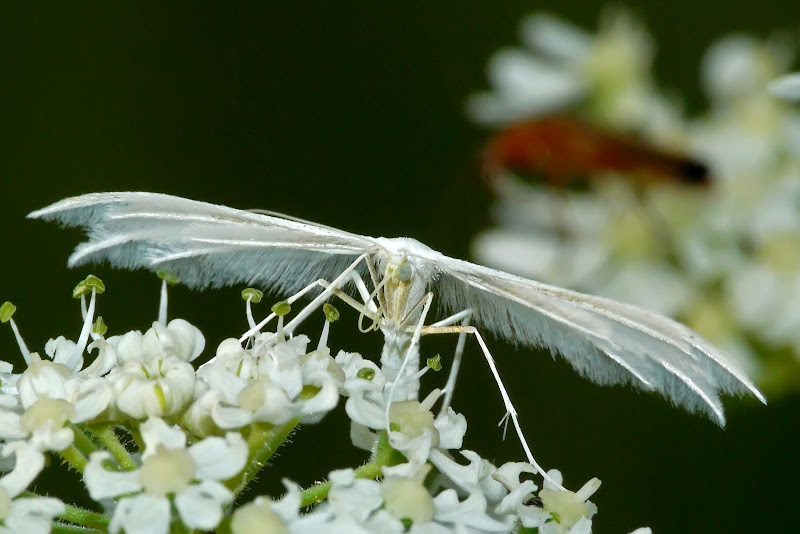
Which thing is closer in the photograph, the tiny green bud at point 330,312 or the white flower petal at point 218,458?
the white flower petal at point 218,458

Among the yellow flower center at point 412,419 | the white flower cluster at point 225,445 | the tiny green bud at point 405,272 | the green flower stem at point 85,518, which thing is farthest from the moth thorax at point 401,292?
the green flower stem at point 85,518

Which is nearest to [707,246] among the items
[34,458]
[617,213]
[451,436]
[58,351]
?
[617,213]

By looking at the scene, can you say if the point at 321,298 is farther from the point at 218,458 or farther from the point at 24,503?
the point at 24,503

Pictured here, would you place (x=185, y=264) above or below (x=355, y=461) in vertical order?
above

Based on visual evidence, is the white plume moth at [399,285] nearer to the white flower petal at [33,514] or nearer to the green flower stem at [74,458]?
the green flower stem at [74,458]

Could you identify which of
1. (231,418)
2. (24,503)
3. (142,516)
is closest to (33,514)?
(24,503)

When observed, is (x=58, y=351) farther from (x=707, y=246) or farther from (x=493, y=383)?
(x=493, y=383)
